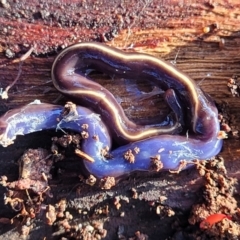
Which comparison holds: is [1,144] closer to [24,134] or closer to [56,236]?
[24,134]

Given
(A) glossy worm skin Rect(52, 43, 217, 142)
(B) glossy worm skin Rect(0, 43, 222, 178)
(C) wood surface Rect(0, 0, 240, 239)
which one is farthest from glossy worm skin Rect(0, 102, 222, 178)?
(C) wood surface Rect(0, 0, 240, 239)

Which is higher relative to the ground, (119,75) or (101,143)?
(119,75)

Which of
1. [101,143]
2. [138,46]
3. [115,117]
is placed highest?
[138,46]

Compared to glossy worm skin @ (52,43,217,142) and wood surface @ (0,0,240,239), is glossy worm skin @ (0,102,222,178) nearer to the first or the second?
glossy worm skin @ (52,43,217,142)

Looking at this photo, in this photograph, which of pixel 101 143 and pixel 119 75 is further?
pixel 119 75

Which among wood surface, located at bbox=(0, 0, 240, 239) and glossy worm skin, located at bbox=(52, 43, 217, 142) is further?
wood surface, located at bbox=(0, 0, 240, 239)

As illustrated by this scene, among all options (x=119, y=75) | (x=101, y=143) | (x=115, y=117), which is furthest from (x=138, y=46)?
(x=101, y=143)

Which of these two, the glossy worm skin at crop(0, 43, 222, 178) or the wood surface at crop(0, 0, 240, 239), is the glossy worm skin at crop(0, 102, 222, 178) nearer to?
the glossy worm skin at crop(0, 43, 222, 178)

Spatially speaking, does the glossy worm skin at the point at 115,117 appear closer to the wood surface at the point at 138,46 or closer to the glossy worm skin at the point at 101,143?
the glossy worm skin at the point at 101,143

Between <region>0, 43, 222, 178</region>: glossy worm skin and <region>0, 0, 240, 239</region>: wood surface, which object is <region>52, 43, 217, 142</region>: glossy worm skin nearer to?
<region>0, 43, 222, 178</region>: glossy worm skin

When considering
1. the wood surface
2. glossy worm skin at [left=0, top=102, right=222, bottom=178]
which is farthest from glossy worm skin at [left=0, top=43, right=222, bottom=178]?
the wood surface

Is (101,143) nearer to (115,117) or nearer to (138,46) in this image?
(115,117)
